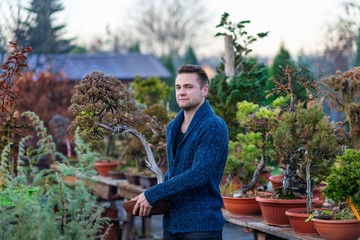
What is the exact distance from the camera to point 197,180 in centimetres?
343

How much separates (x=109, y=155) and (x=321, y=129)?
4805 millimetres

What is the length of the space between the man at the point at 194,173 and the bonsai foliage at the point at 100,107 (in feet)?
4.14

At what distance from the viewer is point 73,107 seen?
16.0ft

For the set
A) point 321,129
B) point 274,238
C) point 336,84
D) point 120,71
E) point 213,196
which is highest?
point 120,71

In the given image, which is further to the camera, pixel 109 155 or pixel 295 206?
pixel 109 155

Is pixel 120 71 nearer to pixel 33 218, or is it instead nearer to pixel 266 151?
pixel 266 151

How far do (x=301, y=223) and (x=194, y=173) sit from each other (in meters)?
1.38

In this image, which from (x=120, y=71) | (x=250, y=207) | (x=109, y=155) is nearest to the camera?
(x=250, y=207)

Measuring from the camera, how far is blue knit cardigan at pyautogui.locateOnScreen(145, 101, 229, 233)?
11.3ft

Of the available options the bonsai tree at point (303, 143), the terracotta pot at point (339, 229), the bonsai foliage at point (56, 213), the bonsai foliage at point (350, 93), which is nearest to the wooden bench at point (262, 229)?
the terracotta pot at point (339, 229)

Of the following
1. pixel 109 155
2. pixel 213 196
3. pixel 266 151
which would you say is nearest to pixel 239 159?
pixel 266 151

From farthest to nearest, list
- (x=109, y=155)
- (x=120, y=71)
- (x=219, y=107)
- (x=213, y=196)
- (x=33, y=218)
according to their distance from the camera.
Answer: (x=120, y=71)
(x=109, y=155)
(x=219, y=107)
(x=213, y=196)
(x=33, y=218)

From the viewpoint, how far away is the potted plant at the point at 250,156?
5516 mm

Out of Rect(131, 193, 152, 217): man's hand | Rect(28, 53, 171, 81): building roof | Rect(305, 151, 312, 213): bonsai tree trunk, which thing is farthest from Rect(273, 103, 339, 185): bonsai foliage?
Rect(28, 53, 171, 81): building roof
